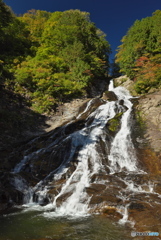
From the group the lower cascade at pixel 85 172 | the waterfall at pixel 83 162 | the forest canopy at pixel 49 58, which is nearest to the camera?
the lower cascade at pixel 85 172

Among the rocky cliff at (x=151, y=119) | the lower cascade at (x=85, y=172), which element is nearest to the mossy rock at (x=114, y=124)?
the lower cascade at (x=85, y=172)

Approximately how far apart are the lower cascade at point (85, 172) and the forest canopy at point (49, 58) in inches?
298

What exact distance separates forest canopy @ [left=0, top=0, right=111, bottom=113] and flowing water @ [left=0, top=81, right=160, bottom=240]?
791cm

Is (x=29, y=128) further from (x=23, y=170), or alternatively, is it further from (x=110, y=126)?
(x=110, y=126)

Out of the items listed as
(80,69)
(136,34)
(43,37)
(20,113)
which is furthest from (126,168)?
(43,37)

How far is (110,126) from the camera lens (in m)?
14.3

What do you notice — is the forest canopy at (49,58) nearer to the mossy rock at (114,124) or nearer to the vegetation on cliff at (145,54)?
the vegetation on cliff at (145,54)

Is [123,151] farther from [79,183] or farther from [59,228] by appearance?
[59,228]

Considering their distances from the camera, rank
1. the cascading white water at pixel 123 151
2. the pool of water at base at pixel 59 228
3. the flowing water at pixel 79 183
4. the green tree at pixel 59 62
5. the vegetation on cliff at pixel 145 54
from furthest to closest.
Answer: the green tree at pixel 59 62 < the vegetation on cliff at pixel 145 54 < the cascading white water at pixel 123 151 < the flowing water at pixel 79 183 < the pool of water at base at pixel 59 228

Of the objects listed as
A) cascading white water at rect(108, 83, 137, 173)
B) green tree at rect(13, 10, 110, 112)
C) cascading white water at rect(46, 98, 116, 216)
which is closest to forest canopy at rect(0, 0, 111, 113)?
green tree at rect(13, 10, 110, 112)

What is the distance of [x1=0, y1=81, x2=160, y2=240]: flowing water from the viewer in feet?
19.6

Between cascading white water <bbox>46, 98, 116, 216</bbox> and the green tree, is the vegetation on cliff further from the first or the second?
cascading white water <bbox>46, 98, 116, 216</bbox>

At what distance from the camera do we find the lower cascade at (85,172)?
752 cm

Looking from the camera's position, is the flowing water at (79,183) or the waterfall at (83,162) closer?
the flowing water at (79,183)
